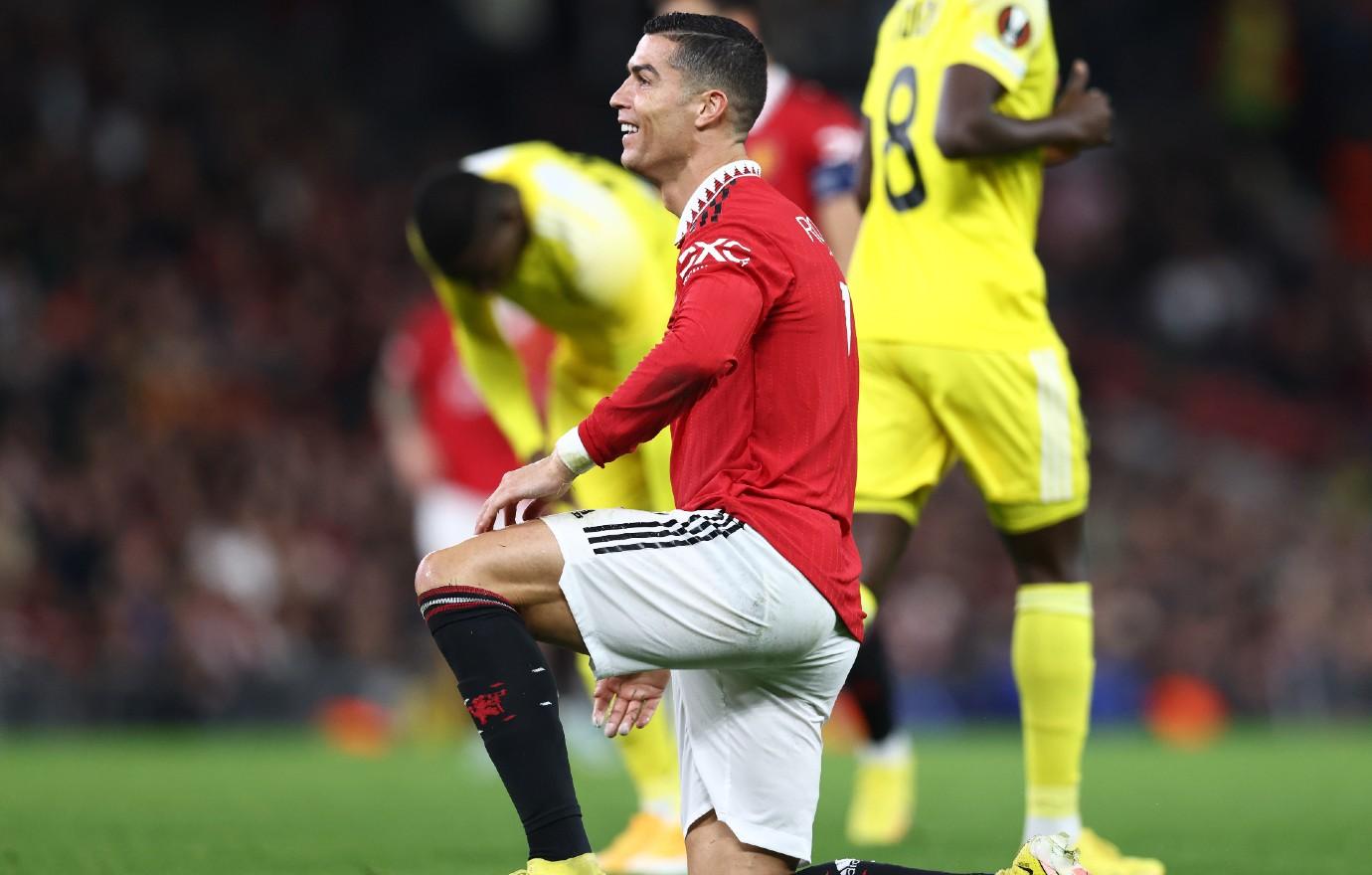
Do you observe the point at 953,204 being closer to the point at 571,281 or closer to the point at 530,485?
the point at 571,281

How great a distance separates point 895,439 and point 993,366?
0.34m

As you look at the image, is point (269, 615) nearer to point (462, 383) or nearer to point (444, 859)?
point (462, 383)

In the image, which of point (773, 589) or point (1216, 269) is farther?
point (1216, 269)

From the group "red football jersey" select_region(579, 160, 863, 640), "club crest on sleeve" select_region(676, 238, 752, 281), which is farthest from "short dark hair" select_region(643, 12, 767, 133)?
"club crest on sleeve" select_region(676, 238, 752, 281)

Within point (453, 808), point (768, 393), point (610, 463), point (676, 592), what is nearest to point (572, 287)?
point (610, 463)

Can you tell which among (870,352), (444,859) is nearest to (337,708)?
(444,859)

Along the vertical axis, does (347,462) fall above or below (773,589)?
below

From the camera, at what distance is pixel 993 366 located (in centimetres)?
536

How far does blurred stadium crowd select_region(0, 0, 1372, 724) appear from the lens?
1459 centimetres

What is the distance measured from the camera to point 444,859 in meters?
5.93

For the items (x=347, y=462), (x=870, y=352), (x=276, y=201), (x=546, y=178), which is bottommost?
(x=347, y=462)

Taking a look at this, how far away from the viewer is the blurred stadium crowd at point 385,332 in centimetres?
1459

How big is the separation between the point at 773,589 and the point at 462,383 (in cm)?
626

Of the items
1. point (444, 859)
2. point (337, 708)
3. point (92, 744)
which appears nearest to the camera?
point (444, 859)
